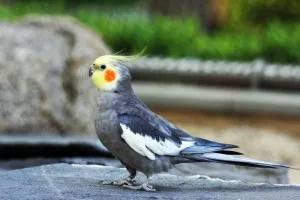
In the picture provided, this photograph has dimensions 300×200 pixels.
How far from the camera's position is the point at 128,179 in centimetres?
397

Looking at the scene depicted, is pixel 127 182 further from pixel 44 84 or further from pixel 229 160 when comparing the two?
pixel 44 84

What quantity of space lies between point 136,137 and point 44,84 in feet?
9.30

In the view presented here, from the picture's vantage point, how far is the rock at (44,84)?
21.4 feet

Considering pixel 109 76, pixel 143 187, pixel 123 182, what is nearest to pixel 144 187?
pixel 143 187

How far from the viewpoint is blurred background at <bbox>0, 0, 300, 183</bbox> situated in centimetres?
649

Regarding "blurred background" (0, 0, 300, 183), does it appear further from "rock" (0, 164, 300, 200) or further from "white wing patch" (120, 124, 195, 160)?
"white wing patch" (120, 124, 195, 160)

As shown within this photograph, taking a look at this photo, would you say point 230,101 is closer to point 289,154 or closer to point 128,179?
point 289,154

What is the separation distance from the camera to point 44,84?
657 centimetres

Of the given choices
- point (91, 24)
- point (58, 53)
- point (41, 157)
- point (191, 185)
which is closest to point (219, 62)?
point (91, 24)

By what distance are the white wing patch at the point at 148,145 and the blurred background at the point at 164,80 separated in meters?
1.56

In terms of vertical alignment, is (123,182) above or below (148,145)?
below

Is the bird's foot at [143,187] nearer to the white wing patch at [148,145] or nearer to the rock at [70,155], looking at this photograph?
the white wing patch at [148,145]

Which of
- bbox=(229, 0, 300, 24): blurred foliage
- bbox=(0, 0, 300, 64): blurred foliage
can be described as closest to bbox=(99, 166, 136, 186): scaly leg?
bbox=(0, 0, 300, 64): blurred foliage

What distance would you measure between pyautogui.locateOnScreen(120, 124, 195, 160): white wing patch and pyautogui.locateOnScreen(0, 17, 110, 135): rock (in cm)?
276
